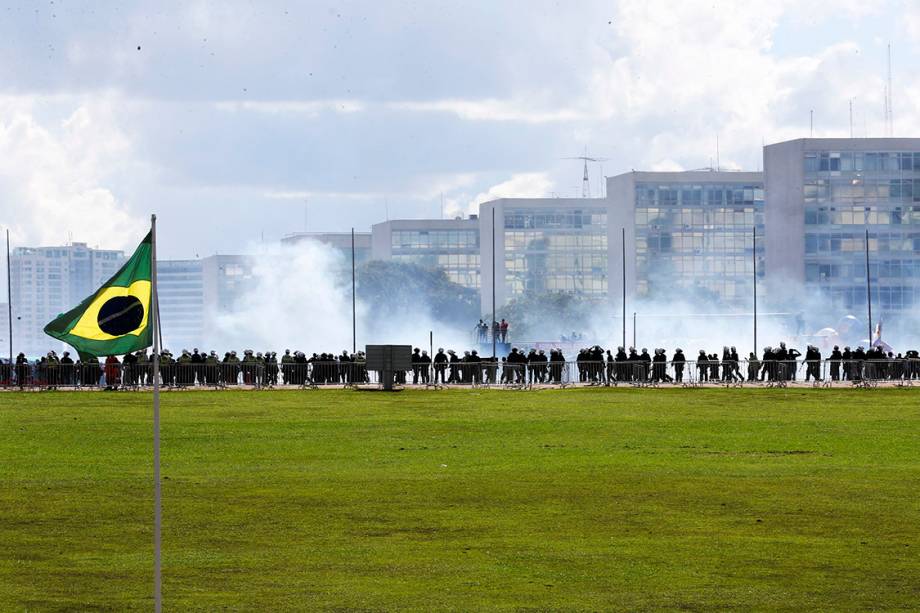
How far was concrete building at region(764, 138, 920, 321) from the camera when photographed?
177m

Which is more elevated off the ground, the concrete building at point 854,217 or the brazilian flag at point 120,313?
the concrete building at point 854,217

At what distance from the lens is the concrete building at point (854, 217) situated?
17712 centimetres

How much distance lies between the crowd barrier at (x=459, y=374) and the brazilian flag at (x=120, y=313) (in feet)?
163

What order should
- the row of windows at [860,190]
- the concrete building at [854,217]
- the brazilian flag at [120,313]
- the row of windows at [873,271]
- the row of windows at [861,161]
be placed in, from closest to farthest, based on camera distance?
the brazilian flag at [120,313], the concrete building at [854,217], the row of windows at [873,271], the row of windows at [861,161], the row of windows at [860,190]

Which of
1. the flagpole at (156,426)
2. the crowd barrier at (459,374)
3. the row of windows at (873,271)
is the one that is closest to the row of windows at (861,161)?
the row of windows at (873,271)

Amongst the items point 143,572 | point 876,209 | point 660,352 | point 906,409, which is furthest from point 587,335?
point 143,572

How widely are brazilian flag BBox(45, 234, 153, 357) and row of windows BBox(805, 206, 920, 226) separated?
168 m

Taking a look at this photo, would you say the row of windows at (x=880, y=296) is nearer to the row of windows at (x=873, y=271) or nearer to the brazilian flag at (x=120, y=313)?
the row of windows at (x=873, y=271)

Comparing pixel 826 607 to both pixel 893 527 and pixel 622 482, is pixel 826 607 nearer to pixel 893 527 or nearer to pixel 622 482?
pixel 893 527

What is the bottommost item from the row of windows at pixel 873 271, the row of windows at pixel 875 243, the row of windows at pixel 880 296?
the row of windows at pixel 880 296

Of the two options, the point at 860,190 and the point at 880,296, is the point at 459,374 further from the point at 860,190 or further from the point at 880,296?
the point at 860,190

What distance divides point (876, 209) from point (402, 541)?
163m

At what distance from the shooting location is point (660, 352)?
71875mm

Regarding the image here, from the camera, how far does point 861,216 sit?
17838 cm
